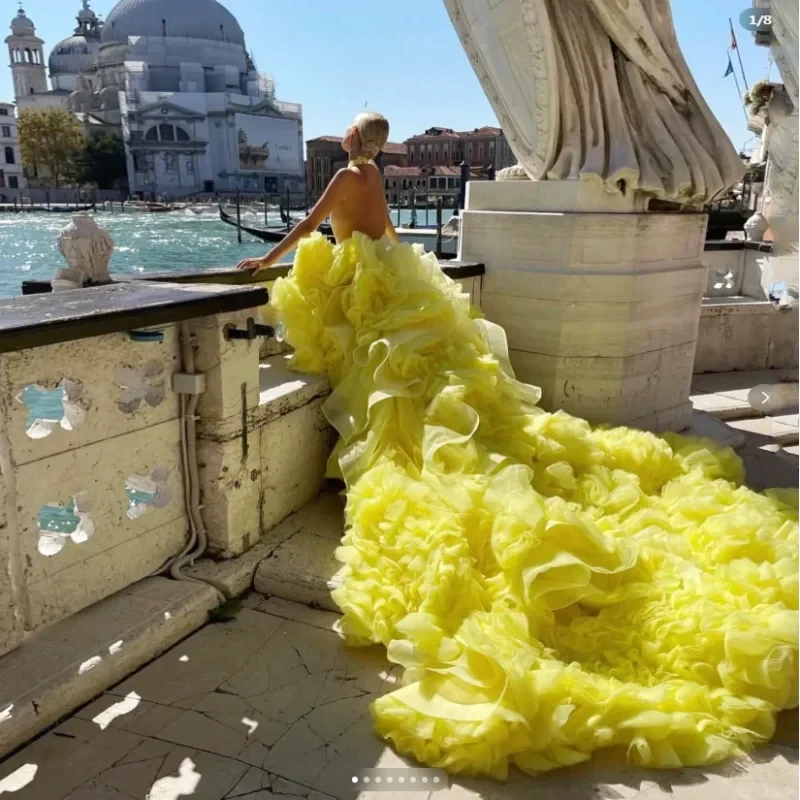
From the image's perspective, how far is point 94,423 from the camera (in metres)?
2.37

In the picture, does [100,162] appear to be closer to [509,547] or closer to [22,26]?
[22,26]

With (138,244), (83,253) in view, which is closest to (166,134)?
(138,244)

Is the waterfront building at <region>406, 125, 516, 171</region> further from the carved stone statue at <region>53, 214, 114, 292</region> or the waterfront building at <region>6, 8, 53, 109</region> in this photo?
the carved stone statue at <region>53, 214, 114, 292</region>

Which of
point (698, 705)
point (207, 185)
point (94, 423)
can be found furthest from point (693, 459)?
point (207, 185)

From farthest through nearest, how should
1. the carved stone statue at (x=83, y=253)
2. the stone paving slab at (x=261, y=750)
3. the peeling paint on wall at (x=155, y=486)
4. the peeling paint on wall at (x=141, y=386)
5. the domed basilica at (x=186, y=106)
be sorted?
the domed basilica at (x=186, y=106)
the carved stone statue at (x=83, y=253)
the peeling paint on wall at (x=155, y=486)
the peeling paint on wall at (x=141, y=386)
the stone paving slab at (x=261, y=750)

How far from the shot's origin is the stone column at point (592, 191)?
3.93 m

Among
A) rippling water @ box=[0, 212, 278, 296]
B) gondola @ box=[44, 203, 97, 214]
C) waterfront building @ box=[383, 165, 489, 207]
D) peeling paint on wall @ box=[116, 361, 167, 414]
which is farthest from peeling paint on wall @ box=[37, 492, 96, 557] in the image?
gondola @ box=[44, 203, 97, 214]

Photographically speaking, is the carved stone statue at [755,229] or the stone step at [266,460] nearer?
the stone step at [266,460]

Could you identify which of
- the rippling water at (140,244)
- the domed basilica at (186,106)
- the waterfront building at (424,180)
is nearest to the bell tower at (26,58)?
the domed basilica at (186,106)

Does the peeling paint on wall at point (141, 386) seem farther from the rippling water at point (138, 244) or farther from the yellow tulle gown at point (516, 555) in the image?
the rippling water at point (138, 244)

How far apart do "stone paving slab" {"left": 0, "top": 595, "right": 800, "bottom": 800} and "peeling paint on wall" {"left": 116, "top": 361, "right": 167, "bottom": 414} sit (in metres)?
0.87

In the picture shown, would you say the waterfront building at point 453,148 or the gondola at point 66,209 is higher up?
the waterfront building at point 453,148

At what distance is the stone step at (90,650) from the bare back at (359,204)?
1.83 meters

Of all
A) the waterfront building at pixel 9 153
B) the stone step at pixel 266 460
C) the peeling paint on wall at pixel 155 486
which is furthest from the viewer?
the waterfront building at pixel 9 153
